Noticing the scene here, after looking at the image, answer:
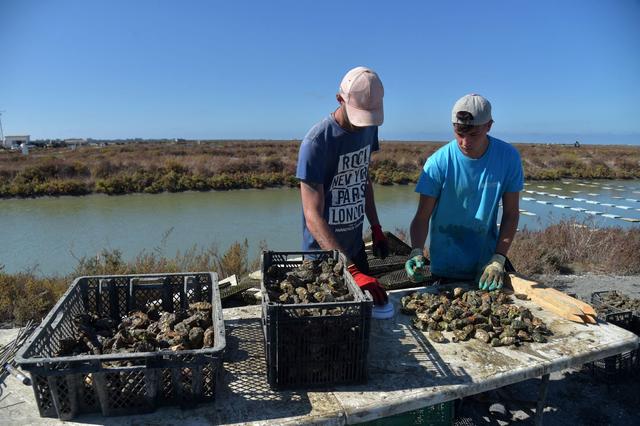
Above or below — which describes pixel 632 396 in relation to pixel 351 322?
below

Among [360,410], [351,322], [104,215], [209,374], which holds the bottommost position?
[104,215]

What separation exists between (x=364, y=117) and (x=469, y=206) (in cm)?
109

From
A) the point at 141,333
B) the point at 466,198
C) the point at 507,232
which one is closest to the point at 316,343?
the point at 141,333

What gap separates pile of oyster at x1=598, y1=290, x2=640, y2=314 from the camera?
398 centimetres

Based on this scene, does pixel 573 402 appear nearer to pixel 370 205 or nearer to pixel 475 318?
pixel 475 318

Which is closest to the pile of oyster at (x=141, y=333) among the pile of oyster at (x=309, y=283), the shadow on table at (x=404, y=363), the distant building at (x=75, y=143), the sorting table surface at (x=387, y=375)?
the sorting table surface at (x=387, y=375)

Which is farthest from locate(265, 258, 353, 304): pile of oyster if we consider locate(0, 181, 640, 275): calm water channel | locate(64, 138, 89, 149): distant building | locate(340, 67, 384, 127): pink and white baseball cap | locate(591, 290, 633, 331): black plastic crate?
locate(64, 138, 89, 149): distant building

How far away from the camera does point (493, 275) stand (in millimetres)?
2816

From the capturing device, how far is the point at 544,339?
2242 mm

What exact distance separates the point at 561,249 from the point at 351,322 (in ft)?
27.3

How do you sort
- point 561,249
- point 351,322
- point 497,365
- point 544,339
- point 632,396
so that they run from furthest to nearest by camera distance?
point 561,249 → point 632,396 → point 544,339 → point 497,365 → point 351,322

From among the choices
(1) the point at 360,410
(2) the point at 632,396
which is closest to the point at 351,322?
(1) the point at 360,410

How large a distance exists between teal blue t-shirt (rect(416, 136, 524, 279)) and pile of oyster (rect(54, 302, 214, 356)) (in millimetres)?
1728

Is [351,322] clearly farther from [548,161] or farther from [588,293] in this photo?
[548,161]
